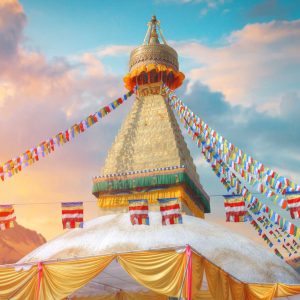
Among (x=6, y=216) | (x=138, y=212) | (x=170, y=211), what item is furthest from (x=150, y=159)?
(x=6, y=216)

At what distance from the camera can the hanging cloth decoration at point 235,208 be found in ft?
45.3

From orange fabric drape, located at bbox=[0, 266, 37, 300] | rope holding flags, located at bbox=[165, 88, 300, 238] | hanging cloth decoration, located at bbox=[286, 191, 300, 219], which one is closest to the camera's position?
orange fabric drape, located at bbox=[0, 266, 37, 300]

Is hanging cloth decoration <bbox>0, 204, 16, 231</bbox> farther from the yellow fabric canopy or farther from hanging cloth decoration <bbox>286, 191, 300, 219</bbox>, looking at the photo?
hanging cloth decoration <bbox>286, 191, 300, 219</bbox>

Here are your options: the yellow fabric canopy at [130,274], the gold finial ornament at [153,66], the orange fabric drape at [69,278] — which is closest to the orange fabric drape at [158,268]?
the yellow fabric canopy at [130,274]

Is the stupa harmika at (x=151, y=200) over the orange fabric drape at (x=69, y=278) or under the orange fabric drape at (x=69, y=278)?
over

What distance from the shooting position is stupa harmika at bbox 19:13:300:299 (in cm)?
1337

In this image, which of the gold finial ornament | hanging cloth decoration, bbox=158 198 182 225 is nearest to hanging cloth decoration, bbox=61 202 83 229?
hanging cloth decoration, bbox=158 198 182 225

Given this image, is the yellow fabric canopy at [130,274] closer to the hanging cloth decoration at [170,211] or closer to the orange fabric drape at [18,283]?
the orange fabric drape at [18,283]

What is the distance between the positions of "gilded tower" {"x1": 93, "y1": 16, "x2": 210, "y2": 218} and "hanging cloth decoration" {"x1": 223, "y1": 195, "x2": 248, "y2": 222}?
309 cm

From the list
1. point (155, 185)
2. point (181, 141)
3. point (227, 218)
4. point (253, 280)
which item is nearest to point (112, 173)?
point (155, 185)

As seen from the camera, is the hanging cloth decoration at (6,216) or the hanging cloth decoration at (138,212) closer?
the hanging cloth decoration at (138,212)

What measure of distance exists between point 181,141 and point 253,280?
27.1 ft

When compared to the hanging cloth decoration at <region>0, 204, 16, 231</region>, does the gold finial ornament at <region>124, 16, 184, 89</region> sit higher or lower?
higher

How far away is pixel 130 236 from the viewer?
13.8 meters
